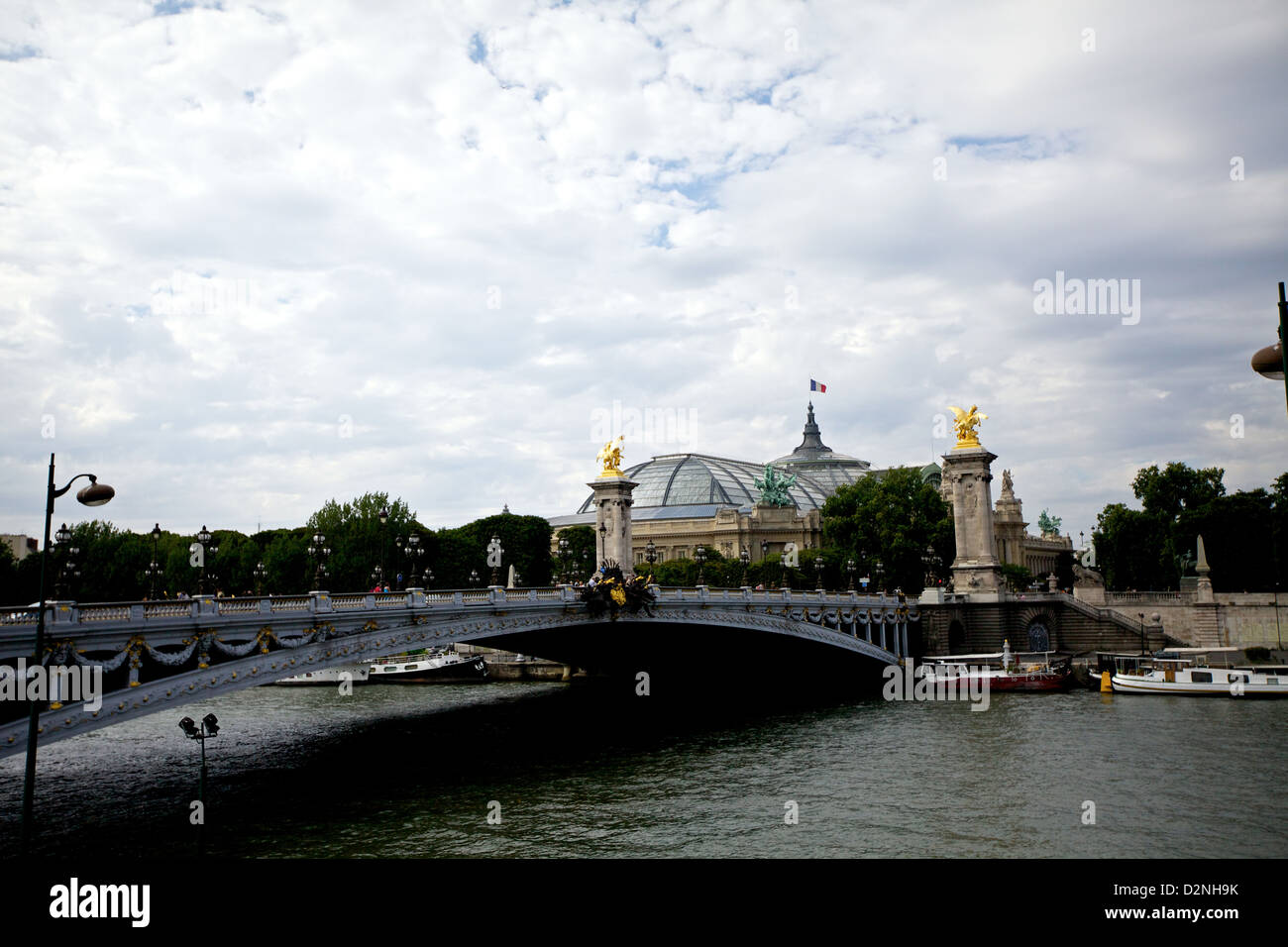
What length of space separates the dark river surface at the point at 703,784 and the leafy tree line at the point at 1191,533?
111ft

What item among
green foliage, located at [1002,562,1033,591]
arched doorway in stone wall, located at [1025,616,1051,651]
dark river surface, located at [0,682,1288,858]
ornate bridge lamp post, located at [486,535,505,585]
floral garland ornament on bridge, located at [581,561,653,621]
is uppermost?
ornate bridge lamp post, located at [486,535,505,585]

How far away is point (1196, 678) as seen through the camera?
46844 millimetres

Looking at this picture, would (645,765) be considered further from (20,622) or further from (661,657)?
(661,657)

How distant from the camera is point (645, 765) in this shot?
3356 cm

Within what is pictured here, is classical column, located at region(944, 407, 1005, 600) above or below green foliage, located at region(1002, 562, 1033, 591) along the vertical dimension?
above

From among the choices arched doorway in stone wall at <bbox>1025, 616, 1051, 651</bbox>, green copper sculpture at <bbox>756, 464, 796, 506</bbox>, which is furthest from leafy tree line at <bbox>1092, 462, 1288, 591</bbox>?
green copper sculpture at <bbox>756, 464, 796, 506</bbox>

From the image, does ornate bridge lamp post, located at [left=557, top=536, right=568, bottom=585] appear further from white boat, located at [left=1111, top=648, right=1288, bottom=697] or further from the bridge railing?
white boat, located at [left=1111, top=648, right=1288, bottom=697]

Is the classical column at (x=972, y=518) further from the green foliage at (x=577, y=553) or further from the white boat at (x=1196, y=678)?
the green foliage at (x=577, y=553)

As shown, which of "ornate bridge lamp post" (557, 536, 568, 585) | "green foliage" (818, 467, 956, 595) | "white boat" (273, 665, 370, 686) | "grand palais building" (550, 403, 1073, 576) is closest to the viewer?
"white boat" (273, 665, 370, 686)

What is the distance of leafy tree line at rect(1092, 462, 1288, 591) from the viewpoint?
2886 inches

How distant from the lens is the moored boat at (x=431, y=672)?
71.2m

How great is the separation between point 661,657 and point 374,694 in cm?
Answer: 1859

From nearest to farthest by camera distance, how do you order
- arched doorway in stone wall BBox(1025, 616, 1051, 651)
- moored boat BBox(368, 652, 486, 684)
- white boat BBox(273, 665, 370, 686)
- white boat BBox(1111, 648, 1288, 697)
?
white boat BBox(1111, 648, 1288, 697) < arched doorway in stone wall BBox(1025, 616, 1051, 651) < moored boat BBox(368, 652, 486, 684) < white boat BBox(273, 665, 370, 686)

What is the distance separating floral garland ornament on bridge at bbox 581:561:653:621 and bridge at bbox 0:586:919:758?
39 cm
